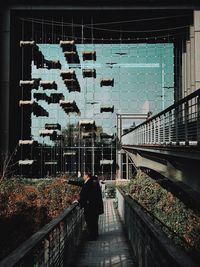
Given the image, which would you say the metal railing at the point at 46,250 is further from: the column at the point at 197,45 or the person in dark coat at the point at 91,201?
the column at the point at 197,45

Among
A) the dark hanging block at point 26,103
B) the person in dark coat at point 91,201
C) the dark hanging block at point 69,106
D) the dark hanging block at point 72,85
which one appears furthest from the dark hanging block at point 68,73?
the person in dark coat at point 91,201

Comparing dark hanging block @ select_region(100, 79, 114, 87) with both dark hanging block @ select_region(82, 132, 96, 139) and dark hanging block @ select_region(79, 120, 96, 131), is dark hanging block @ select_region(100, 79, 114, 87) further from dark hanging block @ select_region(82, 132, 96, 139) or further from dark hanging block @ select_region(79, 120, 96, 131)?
dark hanging block @ select_region(82, 132, 96, 139)

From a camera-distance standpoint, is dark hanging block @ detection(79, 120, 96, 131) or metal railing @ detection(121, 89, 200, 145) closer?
metal railing @ detection(121, 89, 200, 145)

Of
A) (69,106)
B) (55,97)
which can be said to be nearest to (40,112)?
(55,97)

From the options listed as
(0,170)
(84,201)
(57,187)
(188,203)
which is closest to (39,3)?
(0,170)

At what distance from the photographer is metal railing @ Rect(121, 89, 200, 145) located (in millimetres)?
8297

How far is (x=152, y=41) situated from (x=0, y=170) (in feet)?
63.7

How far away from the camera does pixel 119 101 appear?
39625 mm

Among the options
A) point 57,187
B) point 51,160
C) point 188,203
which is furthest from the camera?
point 51,160

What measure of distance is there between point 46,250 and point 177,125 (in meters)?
6.16

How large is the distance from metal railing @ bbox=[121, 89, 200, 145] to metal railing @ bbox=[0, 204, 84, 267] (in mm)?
2951

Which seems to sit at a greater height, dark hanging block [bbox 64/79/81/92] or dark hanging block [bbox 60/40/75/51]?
dark hanging block [bbox 60/40/75/51]

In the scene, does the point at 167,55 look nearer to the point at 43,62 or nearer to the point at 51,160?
the point at 43,62

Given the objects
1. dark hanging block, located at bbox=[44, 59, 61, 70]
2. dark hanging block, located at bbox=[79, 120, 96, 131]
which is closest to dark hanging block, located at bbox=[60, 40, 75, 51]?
dark hanging block, located at bbox=[44, 59, 61, 70]
